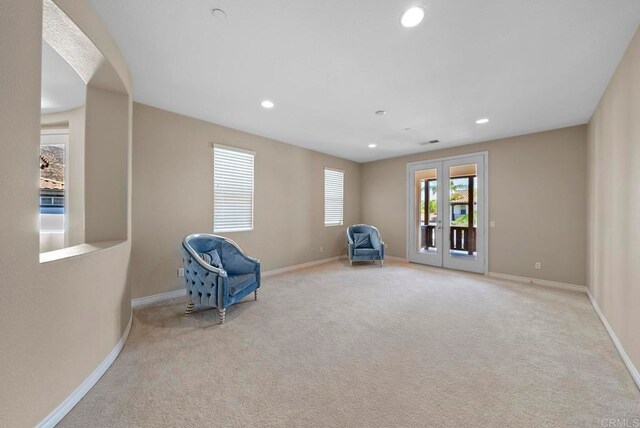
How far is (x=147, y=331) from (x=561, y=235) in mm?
6252

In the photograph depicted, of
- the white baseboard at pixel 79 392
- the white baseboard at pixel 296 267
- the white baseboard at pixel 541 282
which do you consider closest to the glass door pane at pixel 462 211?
the white baseboard at pixel 541 282

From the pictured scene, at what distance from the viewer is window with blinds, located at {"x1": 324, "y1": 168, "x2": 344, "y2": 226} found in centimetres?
620

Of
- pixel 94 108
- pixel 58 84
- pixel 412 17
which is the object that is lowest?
pixel 94 108

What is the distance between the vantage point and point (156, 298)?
3439mm

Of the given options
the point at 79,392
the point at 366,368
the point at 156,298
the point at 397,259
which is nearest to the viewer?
the point at 79,392

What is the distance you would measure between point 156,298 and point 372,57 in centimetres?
402

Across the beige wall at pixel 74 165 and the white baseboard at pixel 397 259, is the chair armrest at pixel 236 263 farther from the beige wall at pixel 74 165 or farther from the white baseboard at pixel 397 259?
the white baseboard at pixel 397 259

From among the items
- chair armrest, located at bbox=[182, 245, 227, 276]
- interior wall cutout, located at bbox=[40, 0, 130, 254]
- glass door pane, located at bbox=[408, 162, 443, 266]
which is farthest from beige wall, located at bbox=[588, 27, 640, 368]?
interior wall cutout, located at bbox=[40, 0, 130, 254]

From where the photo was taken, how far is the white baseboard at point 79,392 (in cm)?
143

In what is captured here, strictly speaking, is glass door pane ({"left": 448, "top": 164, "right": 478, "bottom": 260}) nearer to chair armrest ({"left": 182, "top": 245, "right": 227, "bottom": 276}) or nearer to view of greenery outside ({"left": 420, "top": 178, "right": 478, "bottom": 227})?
view of greenery outside ({"left": 420, "top": 178, "right": 478, "bottom": 227})

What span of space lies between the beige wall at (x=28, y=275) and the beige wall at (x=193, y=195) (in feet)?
6.01

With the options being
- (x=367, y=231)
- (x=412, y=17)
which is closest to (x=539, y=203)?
(x=367, y=231)

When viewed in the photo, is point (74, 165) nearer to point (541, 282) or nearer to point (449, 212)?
point (449, 212)

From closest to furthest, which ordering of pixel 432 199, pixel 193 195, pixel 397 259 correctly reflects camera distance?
1. pixel 193 195
2. pixel 432 199
3. pixel 397 259
